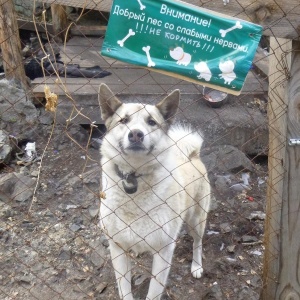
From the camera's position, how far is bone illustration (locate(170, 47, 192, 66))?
2.00m

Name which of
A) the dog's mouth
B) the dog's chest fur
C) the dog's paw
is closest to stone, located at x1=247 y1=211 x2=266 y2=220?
the dog's paw

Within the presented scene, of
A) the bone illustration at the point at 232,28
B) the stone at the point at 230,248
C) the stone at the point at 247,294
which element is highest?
the bone illustration at the point at 232,28

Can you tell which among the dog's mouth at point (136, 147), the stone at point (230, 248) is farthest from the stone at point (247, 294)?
the dog's mouth at point (136, 147)

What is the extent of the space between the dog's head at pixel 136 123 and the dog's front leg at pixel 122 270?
25.2 inches

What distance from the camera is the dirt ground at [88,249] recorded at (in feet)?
10.8

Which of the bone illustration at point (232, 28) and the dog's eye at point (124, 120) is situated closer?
the bone illustration at point (232, 28)

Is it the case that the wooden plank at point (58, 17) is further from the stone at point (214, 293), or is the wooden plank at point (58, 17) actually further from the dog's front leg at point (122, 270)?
the stone at point (214, 293)

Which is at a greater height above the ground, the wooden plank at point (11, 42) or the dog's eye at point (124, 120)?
the dog's eye at point (124, 120)

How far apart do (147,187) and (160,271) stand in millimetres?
563

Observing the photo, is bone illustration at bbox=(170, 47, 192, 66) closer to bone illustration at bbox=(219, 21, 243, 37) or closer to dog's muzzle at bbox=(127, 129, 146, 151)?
bone illustration at bbox=(219, 21, 243, 37)

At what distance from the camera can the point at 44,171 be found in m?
4.76

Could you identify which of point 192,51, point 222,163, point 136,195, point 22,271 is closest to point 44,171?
point 22,271

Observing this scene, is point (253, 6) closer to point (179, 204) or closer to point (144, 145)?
point (144, 145)

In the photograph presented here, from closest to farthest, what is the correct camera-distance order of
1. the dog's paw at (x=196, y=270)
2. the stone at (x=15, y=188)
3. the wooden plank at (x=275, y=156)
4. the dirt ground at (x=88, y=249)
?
the wooden plank at (x=275, y=156) → the dirt ground at (x=88, y=249) → the dog's paw at (x=196, y=270) → the stone at (x=15, y=188)
